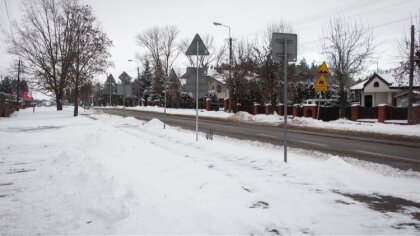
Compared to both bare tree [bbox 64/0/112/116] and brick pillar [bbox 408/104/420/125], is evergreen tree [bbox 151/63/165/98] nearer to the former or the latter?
bare tree [bbox 64/0/112/116]

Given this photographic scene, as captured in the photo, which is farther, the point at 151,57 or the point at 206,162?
the point at 151,57

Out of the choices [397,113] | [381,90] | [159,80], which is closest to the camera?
[397,113]

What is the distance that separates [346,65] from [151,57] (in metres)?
49.4

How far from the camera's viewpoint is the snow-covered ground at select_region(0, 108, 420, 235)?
4.48 metres

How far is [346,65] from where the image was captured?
100 feet

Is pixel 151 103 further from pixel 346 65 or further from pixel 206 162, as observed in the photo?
pixel 206 162

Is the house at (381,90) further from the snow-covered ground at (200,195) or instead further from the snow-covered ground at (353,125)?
the snow-covered ground at (200,195)

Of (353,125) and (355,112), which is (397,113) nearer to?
(355,112)

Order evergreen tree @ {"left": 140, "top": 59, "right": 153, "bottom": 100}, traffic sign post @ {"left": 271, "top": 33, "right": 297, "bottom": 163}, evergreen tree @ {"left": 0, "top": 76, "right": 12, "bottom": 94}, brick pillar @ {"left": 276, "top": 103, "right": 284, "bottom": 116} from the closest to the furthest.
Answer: traffic sign post @ {"left": 271, "top": 33, "right": 297, "bottom": 163}, brick pillar @ {"left": 276, "top": 103, "right": 284, "bottom": 116}, evergreen tree @ {"left": 140, "top": 59, "right": 153, "bottom": 100}, evergreen tree @ {"left": 0, "top": 76, "right": 12, "bottom": 94}

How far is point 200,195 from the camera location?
18.6 ft

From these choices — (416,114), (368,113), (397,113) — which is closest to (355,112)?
(368,113)

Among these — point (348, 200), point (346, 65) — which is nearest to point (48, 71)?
point (346, 65)

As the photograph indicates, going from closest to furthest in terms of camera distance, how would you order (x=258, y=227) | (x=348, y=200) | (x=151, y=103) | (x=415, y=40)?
1. (x=258, y=227)
2. (x=348, y=200)
3. (x=415, y=40)
4. (x=151, y=103)

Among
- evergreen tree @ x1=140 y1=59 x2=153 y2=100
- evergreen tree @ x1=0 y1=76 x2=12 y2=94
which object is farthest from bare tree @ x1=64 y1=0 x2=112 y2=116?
evergreen tree @ x1=0 y1=76 x2=12 y2=94
